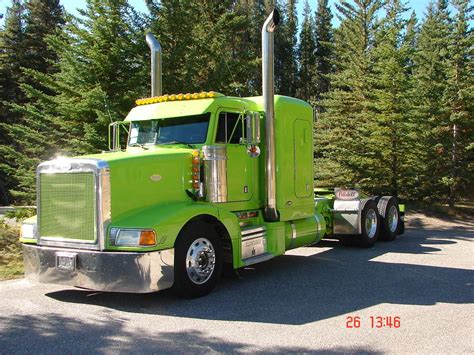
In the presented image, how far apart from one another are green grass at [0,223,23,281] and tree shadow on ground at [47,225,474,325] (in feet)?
6.15

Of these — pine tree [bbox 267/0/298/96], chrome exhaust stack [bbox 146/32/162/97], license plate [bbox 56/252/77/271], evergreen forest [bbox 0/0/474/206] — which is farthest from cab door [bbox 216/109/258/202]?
pine tree [bbox 267/0/298/96]

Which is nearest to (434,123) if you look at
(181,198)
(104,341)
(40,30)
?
(181,198)

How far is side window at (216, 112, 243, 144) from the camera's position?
7.28 m

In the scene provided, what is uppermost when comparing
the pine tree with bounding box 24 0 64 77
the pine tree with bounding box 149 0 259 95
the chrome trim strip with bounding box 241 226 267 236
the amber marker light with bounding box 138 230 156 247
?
the pine tree with bounding box 24 0 64 77

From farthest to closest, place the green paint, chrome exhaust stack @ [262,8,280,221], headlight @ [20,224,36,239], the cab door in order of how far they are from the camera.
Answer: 1. chrome exhaust stack @ [262,8,280,221]
2. the cab door
3. headlight @ [20,224,36,239]
4. the green paint

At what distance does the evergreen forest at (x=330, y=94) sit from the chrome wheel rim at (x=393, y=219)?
27.2 ft

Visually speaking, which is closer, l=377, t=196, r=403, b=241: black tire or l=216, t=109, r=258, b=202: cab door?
l=216, t=109, r=258, b=202: cab door

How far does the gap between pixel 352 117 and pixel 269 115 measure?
18997 mm

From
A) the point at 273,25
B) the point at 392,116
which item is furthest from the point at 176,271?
the point at 392,116

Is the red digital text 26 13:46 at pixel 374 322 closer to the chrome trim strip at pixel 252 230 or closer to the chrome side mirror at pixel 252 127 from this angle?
the chrome trim strip at pixel 252 230

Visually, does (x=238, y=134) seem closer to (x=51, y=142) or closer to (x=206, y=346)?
(x=206, y=346)

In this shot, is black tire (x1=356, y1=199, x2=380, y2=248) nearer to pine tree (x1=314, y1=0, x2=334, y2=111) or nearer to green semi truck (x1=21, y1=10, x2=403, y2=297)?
green semi truck (x1=21, y1=10, x2=403, y2=297)

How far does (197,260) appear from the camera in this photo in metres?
6.36

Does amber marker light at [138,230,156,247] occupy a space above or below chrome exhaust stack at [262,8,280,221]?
below
